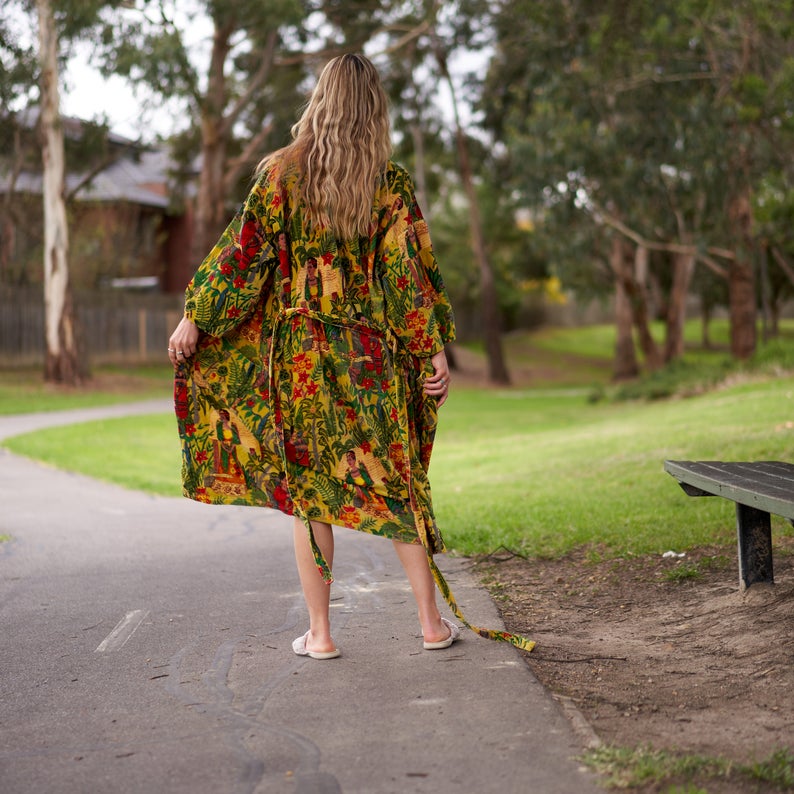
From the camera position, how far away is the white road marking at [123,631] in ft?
13.4

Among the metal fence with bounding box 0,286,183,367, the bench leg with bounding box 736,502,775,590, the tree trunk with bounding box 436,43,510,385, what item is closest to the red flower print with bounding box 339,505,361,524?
the bench leg with bounding box 736,502,775,590

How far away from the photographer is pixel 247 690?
347cm

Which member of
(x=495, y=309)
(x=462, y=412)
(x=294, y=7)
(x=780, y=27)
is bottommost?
(x=462, y=412)

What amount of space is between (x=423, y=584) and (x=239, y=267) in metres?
1.32

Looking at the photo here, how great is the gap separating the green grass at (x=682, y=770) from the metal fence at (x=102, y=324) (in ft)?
85.2

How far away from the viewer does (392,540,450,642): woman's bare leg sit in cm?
385

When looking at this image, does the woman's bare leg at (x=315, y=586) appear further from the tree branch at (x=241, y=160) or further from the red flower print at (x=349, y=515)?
the tree branch at (x=241, y=160)

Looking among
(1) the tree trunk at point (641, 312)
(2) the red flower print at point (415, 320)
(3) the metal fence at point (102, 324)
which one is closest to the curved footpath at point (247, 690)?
(2) the red flower print at point (415, 320)

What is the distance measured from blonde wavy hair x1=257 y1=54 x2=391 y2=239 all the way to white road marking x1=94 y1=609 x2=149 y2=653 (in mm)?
1790

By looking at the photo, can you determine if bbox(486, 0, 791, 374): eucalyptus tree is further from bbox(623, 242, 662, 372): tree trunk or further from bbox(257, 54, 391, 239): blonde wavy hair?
bbox(257, 54, 391, 239): blonde wavy hair

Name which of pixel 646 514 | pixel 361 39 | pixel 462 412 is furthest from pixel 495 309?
pixel 646 514

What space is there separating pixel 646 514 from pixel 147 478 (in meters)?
5.40

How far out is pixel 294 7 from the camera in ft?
78.8

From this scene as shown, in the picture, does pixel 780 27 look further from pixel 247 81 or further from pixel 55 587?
pixel 55 587
